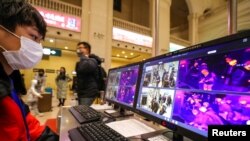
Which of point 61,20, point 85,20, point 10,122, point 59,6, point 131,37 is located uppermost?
point 59,6

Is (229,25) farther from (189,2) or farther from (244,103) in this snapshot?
(189,2)

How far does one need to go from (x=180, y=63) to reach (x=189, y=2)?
33.0ft

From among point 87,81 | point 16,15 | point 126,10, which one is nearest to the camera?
point 16,15

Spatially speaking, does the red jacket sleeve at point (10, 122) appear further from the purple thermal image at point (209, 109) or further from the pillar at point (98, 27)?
the pillar at point (98, 27)

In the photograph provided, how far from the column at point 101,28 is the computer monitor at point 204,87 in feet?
19.5

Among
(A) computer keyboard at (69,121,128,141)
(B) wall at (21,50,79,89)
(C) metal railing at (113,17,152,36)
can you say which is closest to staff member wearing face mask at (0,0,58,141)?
(A) computer keyboard at (69,121,128,141)

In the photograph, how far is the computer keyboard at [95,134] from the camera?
2.70 feet

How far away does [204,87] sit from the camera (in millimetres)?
666

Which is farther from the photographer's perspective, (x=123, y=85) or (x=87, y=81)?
(x=87, y=81)

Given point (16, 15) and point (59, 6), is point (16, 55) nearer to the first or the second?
point (16, 15)

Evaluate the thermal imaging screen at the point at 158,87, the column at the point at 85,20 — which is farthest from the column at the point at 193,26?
the thermal imaging screen at the point at 158,87

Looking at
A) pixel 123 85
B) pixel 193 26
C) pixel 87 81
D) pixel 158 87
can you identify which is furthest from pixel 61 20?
pixel 193 26

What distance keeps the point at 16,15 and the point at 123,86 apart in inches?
36.5

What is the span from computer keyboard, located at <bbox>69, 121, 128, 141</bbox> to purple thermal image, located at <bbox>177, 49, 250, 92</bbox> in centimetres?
35
